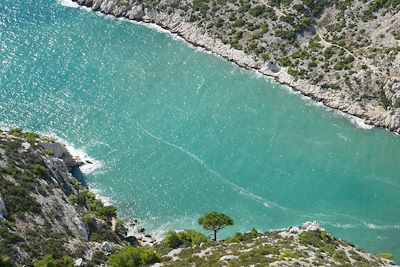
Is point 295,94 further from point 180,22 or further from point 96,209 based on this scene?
point 96,209

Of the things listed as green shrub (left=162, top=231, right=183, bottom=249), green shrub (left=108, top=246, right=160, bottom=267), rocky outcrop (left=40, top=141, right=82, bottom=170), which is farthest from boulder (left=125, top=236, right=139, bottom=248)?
rocky outcrop (left=40, top=141, right=82, bottom=170)

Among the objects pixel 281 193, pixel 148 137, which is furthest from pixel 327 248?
pixel 148 137

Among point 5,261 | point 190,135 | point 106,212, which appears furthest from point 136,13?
point 5,261

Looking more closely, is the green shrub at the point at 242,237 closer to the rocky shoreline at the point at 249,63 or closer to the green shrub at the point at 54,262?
the green shrub at the point at 54,262

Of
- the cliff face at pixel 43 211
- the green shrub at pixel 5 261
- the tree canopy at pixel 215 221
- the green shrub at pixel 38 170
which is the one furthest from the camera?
Answer: the tree canopy at pixel 215 221

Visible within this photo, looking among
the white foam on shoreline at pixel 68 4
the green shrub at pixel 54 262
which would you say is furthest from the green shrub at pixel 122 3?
the green shrub at pixel 54 262

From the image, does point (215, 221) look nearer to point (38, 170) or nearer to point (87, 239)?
point (87, 239)
